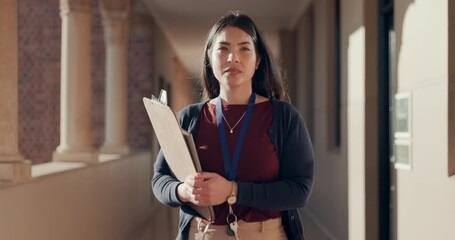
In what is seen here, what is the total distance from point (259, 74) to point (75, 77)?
19.6ft

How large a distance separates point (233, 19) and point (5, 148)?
3.22 metres

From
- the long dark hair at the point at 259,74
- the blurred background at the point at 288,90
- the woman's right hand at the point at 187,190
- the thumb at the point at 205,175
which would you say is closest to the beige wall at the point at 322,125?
the blurred background at the point at 288,90

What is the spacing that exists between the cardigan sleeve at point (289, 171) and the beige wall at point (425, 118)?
1.89 meters

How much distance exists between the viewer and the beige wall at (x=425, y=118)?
3953 mm

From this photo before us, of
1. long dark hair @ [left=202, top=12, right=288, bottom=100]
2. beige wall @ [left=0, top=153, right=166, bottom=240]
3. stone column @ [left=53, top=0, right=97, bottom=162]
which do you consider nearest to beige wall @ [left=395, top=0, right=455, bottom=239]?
long dark hair @ [left=202, top=12, right=288, bottom=100]

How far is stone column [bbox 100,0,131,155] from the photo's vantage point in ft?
34.9

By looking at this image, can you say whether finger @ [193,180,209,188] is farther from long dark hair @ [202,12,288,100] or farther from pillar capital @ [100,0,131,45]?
pillar capital @ [100,0,131,45]

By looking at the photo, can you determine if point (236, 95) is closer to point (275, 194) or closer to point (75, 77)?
point (275, 194)

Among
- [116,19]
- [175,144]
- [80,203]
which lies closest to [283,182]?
Result: [175,144]

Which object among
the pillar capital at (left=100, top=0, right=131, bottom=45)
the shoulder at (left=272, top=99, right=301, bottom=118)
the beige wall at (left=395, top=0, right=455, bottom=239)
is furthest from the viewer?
the pillar capital at (left=100, top=0, right=131, bottom=45)

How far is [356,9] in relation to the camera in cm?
677

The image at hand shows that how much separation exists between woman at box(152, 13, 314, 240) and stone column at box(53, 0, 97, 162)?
232 inches

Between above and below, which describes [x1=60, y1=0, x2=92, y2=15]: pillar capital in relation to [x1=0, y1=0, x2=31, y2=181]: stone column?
above

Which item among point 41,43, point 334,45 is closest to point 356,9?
point 334,45
